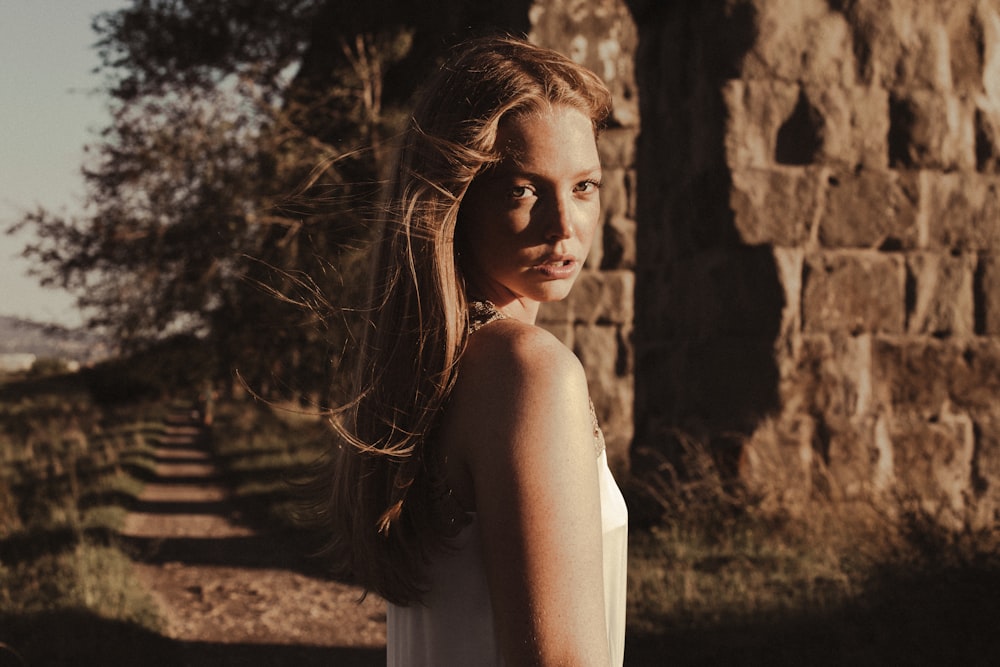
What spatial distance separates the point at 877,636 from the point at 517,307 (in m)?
2.88

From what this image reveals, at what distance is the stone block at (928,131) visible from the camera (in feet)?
17.7

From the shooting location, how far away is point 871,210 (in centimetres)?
534

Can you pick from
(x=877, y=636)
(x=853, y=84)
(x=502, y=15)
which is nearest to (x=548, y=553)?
(x=877, y=636)

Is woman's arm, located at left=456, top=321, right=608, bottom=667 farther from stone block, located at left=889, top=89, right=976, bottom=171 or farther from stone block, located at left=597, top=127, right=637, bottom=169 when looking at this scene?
stone block, located at left=597, top=127, right=637, bottom=169

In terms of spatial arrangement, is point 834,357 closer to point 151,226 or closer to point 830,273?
point 830,273

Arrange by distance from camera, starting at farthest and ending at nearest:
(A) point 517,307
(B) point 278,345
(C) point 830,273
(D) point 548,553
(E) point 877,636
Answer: (B) point 278,345 < (C) point 830,273 < (E) point 877,636 < (A) point 517,307 < (D) point 548,553

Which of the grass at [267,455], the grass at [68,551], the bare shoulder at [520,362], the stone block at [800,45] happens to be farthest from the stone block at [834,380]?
the bare shoulder at [520,362]

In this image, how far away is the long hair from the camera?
1330 mm

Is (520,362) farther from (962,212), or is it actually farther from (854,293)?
(962,212)

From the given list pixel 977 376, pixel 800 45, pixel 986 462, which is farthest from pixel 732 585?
pixel 800 45

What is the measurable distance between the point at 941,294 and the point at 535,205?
461cm

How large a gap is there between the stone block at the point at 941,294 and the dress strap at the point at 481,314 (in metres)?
4.52

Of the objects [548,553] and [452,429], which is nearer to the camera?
[548,553]

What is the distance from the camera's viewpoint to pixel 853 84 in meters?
→ 5.39
